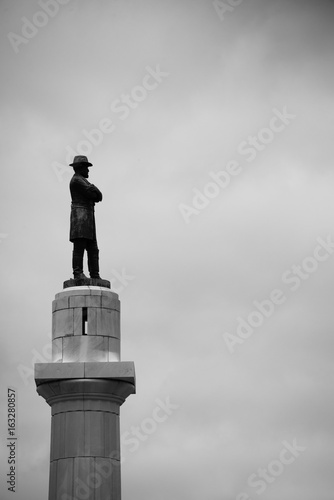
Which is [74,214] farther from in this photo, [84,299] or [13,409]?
[13,409]

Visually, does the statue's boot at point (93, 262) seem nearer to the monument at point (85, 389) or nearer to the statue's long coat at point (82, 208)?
the statue's long coat at point (82, 208)

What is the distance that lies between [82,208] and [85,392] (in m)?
6.95

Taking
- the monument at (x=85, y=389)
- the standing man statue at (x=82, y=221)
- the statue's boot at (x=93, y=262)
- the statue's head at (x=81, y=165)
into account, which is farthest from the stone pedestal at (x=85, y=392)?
the statue's head at (x=81, y=165)

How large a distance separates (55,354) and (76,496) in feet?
16.2

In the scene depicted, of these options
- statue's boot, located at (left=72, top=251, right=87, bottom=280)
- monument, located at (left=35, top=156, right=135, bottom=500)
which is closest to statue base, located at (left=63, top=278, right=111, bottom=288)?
monument, located at (left=35, top=156, right=135, bottom=500)

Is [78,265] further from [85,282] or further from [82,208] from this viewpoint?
[82,208]

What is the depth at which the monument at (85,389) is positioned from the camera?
33.2m

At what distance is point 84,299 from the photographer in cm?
3491

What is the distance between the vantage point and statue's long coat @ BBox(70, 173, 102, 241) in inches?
1430

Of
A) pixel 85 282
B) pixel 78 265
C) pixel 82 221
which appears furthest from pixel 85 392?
pixel 82 221

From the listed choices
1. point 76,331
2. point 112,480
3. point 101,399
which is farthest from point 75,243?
point 112,480

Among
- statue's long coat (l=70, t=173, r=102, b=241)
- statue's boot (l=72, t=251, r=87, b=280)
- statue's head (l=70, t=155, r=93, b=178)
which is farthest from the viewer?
statue's head (l=70, t=155, r=93, b=178)

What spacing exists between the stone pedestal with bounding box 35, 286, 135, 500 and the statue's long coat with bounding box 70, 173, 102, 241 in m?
2.23

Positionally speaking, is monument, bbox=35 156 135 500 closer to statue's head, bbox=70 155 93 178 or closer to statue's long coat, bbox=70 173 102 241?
statue's long coat, bbox=70 173 102 241
